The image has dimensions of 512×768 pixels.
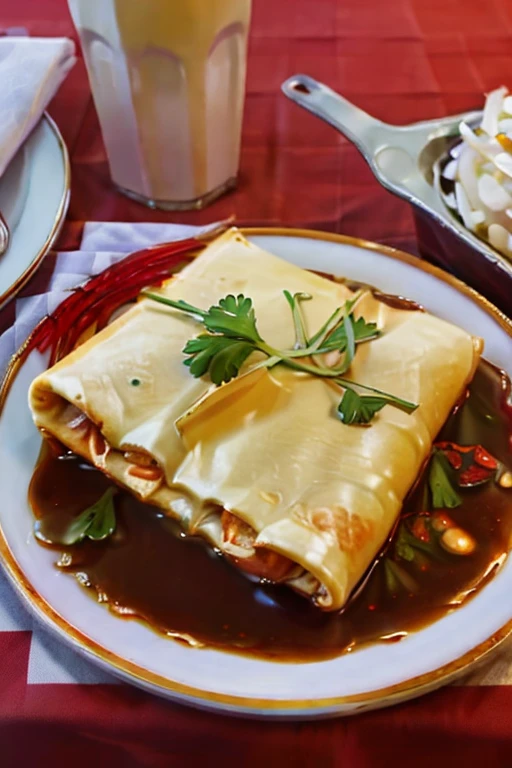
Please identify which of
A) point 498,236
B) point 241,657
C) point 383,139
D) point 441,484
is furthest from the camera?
point 383,139

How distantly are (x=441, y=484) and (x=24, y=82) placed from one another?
804mm

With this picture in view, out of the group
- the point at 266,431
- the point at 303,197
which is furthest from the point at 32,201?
the point at 266,431

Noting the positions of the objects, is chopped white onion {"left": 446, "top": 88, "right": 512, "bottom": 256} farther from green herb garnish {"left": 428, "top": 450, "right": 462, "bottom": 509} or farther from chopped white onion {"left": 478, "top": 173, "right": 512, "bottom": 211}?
green herb garnish {"left": 428, "top": 450, "right": 462, "bottom": 509}

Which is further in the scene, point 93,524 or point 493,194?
point 493,194

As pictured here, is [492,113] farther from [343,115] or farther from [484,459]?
[484,459]

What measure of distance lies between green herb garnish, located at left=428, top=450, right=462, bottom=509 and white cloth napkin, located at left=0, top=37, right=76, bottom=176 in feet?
2.21

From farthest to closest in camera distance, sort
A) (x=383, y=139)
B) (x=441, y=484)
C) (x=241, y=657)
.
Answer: (x=383, y=139)
(x=441, y=484)
(x=241, y=657)

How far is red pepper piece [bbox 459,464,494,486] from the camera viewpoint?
0.63m

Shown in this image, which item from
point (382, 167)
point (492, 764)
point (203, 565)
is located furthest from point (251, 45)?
point (492, 764)

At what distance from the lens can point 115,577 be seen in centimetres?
56

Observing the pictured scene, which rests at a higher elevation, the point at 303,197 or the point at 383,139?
the point at 383,139

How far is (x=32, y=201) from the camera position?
34.5 inches

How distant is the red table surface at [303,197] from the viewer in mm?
491

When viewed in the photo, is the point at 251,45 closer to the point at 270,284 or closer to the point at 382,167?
the point at 382,167
